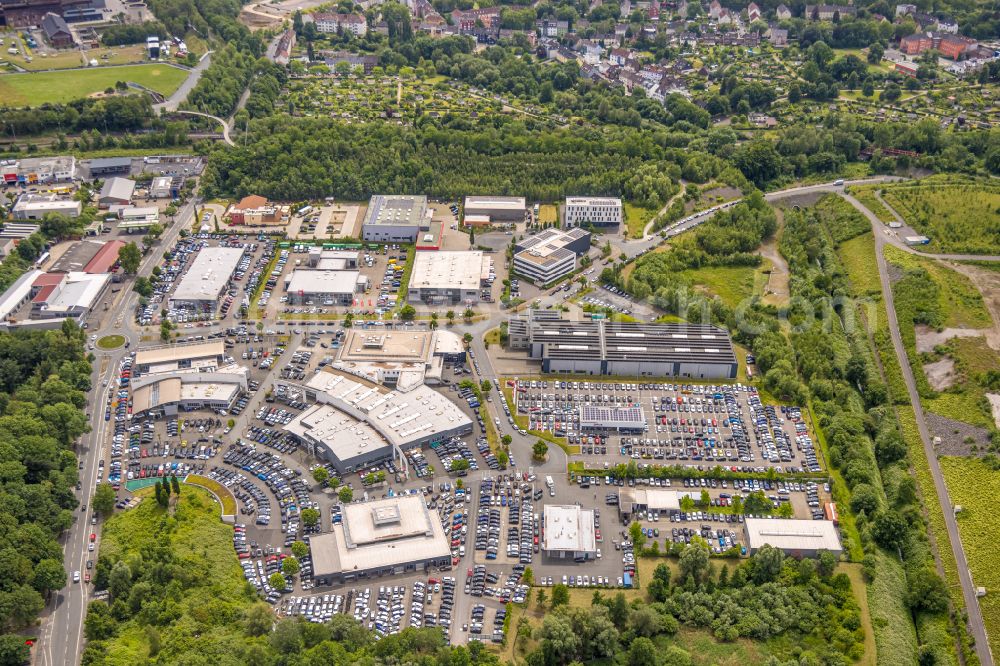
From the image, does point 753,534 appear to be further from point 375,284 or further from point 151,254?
point 151,254

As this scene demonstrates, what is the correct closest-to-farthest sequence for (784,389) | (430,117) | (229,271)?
(784,389), (229,271), (430,117)

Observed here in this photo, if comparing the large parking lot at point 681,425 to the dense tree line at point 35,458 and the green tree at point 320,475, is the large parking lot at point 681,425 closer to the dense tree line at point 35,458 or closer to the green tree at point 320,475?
the green tree at point 320,475

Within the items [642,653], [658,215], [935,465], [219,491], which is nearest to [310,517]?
[219,491]

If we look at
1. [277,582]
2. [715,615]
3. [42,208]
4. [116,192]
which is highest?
[42,208]

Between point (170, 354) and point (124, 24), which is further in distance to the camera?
point (124, 24)

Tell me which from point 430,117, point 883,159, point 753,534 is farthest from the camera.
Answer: point 430,117

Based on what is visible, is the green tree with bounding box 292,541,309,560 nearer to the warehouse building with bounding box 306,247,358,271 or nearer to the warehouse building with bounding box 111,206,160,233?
the warehouse building with bounding box 306,247,358,271

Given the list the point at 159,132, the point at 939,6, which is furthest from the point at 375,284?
the point at 939,6

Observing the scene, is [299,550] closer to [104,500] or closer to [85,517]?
[104,500]
